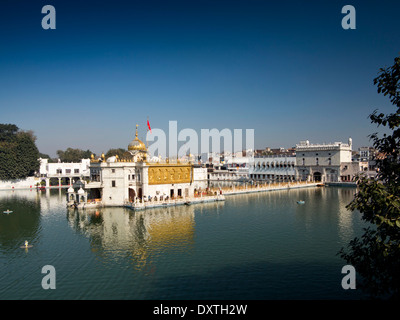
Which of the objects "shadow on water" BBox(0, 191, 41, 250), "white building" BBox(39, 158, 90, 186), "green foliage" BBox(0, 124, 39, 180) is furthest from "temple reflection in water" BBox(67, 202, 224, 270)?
"white building" BBox(39, 158, 90, 186)

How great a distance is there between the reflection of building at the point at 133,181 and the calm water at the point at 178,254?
398 cm

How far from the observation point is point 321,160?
6925cm

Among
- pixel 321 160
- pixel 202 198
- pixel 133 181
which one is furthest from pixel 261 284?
pixel 321 160

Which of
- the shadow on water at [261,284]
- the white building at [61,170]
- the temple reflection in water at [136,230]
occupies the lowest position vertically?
the shadow on water at [261,284]

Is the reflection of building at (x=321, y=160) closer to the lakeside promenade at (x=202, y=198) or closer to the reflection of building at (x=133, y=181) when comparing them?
the lakeside promenade at (x=202, y=198)

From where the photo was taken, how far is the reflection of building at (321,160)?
67000 mm

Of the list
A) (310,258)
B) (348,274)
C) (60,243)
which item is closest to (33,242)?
(60,243)

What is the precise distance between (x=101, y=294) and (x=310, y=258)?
11586mm

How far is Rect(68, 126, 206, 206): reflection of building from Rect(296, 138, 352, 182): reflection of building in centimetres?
3819

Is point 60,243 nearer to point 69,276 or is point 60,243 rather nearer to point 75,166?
point 69,276

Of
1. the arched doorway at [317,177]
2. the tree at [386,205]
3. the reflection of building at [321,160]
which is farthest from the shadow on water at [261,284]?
the arched doorway at [317,177]

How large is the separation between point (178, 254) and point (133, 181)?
67.1 ft

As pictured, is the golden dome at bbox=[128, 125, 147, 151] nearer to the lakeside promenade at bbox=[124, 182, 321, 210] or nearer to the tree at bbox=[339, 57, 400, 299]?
the lakeside promenade at bbox=[124, 182, 321, 210]

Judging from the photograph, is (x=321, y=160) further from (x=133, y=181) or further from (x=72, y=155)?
(x=72, y=155)
